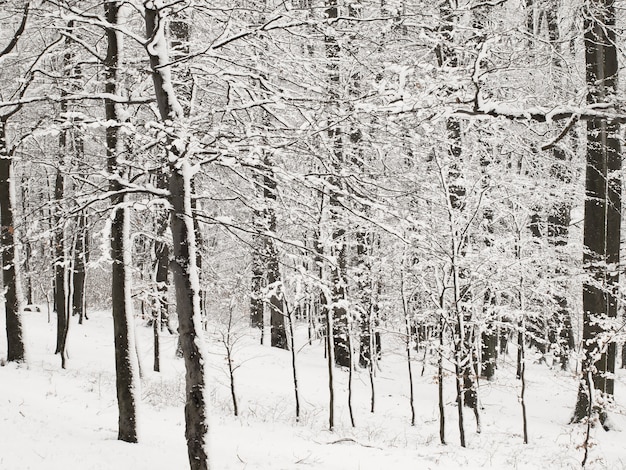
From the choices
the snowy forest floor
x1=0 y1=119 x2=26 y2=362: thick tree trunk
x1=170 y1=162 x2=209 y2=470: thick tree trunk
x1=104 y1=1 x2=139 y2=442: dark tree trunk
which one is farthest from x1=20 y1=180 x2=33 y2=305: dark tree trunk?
the snowy forest floor

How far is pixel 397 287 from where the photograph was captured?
15.7 m

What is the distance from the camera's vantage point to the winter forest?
16.2 ft

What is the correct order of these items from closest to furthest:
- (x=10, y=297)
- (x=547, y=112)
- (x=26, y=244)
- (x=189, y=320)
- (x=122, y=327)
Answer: (x=547, y=112), (x=189, y=320), (x=26, y=244), (x=122, y=327), (x=10, y=297)

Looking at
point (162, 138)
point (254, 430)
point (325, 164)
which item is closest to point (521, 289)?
point (254, 430)

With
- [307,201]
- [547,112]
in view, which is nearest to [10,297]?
[307,201]

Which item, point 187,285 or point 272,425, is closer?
point 187,285

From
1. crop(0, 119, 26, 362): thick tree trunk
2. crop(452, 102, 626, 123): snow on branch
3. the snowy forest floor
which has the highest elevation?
crop(452, 102, 626, 123): snow on branch

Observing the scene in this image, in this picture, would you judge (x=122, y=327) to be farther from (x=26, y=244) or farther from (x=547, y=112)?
(x=547, y=112)

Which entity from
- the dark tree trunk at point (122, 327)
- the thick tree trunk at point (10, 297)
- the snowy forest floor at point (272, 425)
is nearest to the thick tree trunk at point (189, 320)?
the snowy forest floor at point (272, 425)

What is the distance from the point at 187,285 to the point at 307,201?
1774 mm

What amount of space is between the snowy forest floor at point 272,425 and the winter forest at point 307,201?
8cm

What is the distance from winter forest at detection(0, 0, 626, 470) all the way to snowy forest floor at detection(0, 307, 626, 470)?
0.26 feet

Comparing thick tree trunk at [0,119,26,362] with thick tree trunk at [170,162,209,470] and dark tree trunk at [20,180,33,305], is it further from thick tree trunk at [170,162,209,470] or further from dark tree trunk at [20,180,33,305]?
thick tree trunk at [170,162,209,470]

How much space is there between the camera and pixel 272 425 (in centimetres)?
1009
